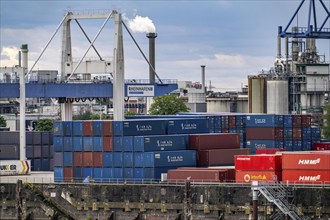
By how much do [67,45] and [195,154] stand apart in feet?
82.7

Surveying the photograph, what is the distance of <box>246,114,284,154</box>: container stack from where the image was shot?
350 ft

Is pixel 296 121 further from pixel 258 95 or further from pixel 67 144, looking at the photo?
pixel 258 95

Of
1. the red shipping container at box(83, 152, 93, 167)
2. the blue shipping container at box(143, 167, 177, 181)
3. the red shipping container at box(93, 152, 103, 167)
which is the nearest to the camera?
the blue shipping container at box(143, 167, 177, 181)

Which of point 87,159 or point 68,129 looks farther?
point 68,129

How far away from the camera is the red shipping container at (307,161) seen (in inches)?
3091

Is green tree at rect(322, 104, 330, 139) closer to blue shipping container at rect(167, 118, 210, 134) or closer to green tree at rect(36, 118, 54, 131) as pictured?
green tree at rect(36, 118, 54, 131)

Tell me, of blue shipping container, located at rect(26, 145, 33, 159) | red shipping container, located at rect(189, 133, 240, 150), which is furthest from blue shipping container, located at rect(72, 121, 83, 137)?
blue shipping container, located at rect(26, 145, 33, 159)

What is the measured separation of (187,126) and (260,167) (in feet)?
48.4

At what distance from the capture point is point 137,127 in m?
89.2

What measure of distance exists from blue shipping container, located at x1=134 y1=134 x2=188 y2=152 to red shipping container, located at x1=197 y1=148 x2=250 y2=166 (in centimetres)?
151

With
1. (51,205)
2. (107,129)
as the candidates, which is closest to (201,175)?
(107,129)

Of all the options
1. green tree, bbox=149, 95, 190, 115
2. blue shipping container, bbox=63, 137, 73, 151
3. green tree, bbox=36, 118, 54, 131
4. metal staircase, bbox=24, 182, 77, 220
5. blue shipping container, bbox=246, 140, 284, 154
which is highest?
green tree, bbox=149, 95, 190, 115

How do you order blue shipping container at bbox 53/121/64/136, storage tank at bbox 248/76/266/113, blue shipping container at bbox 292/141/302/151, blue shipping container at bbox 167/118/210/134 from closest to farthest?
blue shipping container at bbox 53/121/64/136, blue shipping container at bbox 167/118/210/134, blue shipping container at bbox 292/141/302/151, storage tank at bbox 248/76/266/113

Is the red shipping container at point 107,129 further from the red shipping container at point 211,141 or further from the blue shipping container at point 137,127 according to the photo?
the red shipping container at point 211,141
